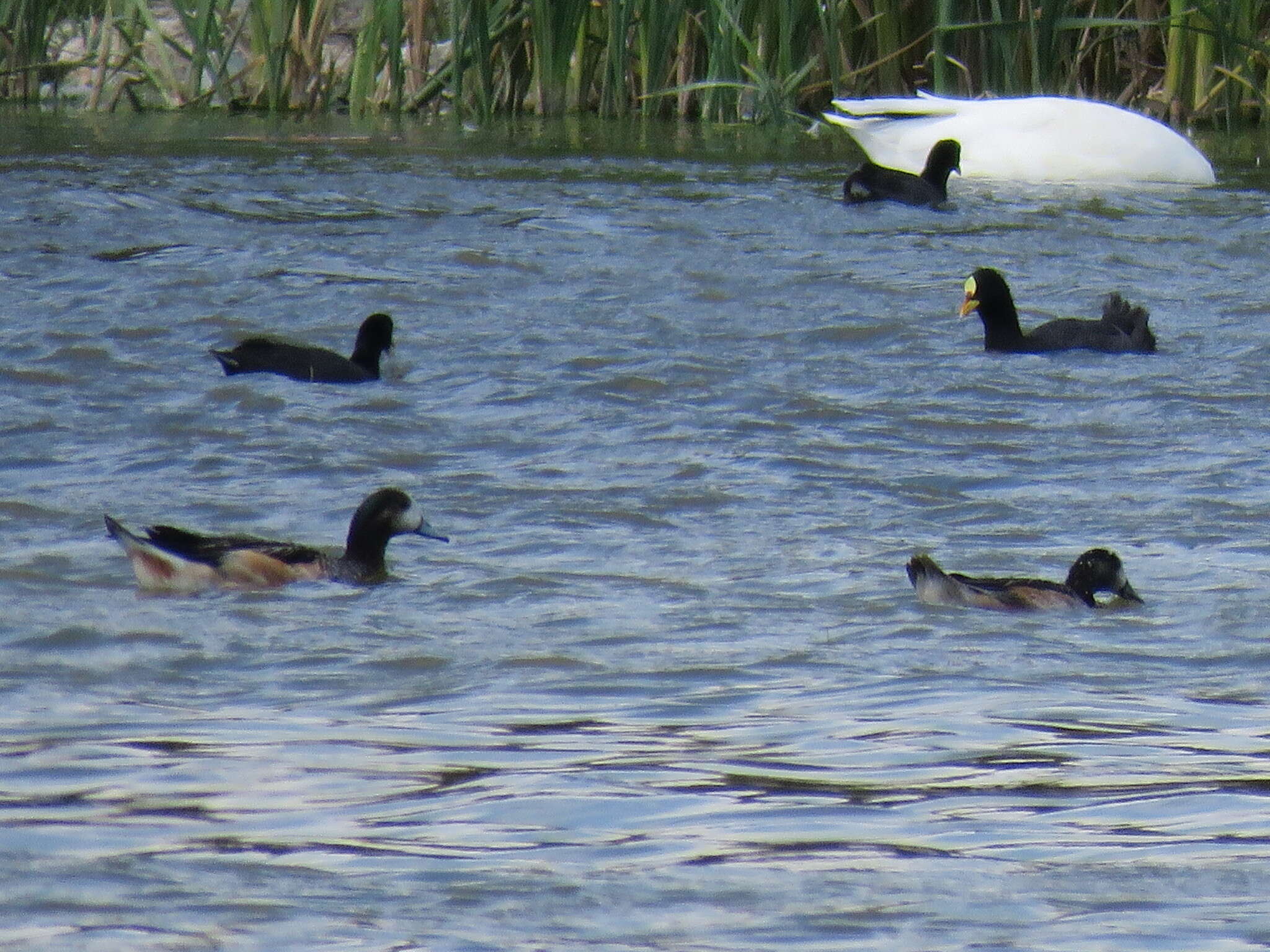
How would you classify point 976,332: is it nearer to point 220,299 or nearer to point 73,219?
point 220,299

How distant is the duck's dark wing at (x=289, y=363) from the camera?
28.1ft

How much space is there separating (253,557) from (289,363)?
9.50 feet

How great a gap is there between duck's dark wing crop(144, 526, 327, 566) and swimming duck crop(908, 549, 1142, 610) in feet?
4.45

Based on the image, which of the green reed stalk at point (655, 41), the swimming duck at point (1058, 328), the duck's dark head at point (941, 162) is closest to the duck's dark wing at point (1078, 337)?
the swimming duck at point (1058, 328)

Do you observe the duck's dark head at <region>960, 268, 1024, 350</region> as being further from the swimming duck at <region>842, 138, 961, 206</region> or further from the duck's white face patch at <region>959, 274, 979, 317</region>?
the swimming duck at <region>842, 138, 961, 206</region>

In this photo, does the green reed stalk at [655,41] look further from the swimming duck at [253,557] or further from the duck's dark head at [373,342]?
the swimming duck at [253,557]

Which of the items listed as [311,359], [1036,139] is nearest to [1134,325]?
[311,359]

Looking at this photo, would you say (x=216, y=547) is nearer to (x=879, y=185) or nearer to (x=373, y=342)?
(x=373, y=342)

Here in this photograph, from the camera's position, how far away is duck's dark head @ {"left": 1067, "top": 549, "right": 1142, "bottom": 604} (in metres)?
5.62

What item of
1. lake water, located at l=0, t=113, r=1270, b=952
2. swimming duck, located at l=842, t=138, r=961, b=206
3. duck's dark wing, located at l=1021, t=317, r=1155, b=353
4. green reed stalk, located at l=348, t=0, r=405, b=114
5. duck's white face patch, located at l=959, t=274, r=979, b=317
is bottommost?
lake water, located at l=0, t=113, r=1270, b=952

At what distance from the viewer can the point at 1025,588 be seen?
18.4 feet

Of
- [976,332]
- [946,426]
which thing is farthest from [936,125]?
[946,426]

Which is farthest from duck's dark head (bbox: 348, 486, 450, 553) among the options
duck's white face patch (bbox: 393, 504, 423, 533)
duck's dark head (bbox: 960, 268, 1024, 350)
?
duck's dark head (bbox: 960, 268, 1024, 350)

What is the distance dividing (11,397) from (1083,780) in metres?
4.80
